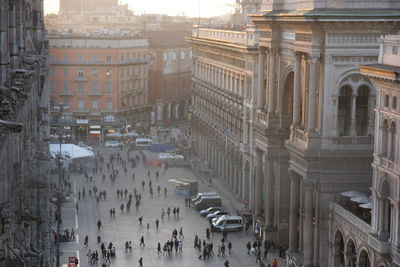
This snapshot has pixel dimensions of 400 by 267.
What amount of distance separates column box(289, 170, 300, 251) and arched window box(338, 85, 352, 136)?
5.48 meters

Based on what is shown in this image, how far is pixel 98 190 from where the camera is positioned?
316ft

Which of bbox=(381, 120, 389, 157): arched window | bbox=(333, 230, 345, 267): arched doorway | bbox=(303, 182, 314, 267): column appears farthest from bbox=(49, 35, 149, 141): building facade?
bbox=(381, 120, 389, 157): arched window

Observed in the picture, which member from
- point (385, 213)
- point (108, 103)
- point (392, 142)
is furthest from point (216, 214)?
point (108, 103)

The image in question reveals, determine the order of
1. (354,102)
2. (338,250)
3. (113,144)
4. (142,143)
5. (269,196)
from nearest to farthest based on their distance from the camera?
(338,250)
(354,102)
(269,196)
(142,143)
(113,144)

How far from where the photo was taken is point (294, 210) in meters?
63.5

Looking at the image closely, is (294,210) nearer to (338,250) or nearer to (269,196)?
(269,196)

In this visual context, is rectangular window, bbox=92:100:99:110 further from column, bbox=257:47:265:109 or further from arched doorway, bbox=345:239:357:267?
arched doorway, bbox=345:239:357:267

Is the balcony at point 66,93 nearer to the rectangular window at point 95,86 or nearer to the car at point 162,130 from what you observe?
the rectangular window at point 95,86

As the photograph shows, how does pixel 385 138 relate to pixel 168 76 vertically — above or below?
above

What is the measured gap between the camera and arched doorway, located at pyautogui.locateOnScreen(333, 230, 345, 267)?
186ft

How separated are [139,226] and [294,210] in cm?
1950

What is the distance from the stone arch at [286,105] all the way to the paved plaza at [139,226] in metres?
10.2

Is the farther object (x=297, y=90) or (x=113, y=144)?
(x=113, y=144)

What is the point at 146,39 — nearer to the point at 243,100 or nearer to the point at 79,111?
the point at 79,111
